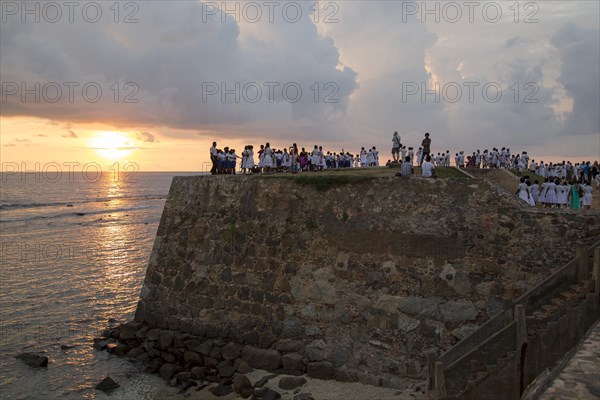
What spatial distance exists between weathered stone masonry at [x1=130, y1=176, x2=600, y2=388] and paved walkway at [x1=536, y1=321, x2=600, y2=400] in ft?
22.1

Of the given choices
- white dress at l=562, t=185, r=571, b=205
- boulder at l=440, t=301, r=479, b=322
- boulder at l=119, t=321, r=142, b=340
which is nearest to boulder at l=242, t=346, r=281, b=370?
boulder at l=119, t=321, r=142, b=340

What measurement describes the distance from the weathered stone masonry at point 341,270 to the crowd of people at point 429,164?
205 centimetres

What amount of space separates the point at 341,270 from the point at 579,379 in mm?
8915

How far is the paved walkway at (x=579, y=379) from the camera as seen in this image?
3566mm

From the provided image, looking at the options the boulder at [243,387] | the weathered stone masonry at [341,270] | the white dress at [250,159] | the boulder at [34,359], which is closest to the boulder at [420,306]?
the weathered stone masonry at [341,270]

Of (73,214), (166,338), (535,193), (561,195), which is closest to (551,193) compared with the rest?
(561,195)

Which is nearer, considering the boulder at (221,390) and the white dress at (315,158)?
the boulder at (221,390)

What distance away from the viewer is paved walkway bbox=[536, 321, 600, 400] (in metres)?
3.57

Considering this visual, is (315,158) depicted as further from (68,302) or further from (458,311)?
(458,311)

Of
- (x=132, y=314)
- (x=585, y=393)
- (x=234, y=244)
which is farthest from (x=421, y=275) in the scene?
(x=132, y=314)

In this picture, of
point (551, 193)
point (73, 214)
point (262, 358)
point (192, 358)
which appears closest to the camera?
point (262, 358)

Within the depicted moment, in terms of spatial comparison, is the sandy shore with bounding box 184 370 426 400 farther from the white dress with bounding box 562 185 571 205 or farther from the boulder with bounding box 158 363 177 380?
the white dress with bounding box 562 185 571 205

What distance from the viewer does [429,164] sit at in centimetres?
1434

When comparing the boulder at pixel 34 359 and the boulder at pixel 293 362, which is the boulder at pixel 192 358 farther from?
the boulder at pixel 34 359
